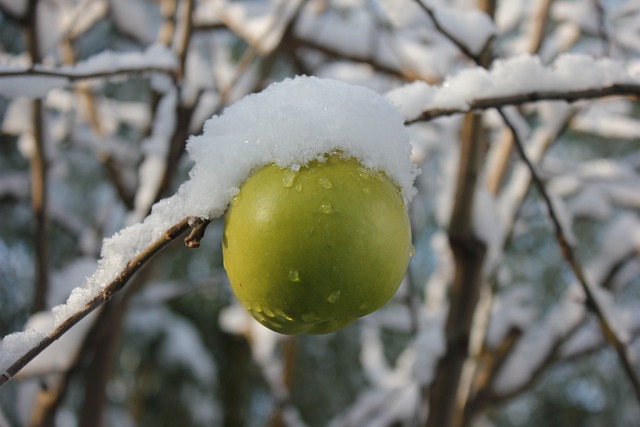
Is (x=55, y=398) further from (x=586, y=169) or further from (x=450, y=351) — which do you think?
(x=586, y=169)

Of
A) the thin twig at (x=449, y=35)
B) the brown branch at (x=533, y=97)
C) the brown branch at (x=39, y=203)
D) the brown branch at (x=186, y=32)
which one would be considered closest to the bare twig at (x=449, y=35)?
the thin twig at (x=449, y=35)

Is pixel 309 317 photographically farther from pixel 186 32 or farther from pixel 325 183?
pixel 186 32

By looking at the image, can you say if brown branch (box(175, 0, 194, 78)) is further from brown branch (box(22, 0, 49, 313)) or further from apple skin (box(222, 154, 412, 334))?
apple skin (box(222, 154, 412, 334))

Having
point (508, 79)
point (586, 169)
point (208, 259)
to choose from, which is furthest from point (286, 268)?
point (208, 259)

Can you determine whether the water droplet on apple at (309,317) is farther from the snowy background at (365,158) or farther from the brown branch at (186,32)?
the brown branch at (186,32)

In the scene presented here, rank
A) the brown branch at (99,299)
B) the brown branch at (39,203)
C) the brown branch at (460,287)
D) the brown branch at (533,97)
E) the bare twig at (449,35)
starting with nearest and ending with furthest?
the brown branch at (99,299), the brown branch at (533,97), the bare twig at (449,35), the brown branch at (460,287), the brown branch at (39,203)

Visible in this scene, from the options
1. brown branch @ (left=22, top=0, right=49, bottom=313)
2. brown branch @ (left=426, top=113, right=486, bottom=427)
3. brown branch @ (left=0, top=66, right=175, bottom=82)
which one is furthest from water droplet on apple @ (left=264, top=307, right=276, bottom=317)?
brown branch @ (left=22, top=0, right=49, bottom=313)

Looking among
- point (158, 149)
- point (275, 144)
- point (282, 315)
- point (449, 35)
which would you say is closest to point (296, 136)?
point (275, 144)
